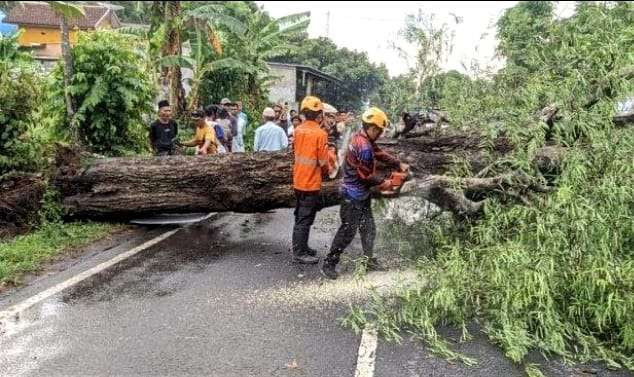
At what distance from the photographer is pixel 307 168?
5.96 m

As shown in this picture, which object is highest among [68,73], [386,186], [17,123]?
[68,73]

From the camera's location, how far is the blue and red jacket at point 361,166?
550cm

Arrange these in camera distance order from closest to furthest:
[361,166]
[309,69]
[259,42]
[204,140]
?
[361,166]
[204,140]
[259,42]
[309,69]

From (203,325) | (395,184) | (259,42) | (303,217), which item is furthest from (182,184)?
(259,42)

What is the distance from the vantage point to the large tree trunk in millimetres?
6895

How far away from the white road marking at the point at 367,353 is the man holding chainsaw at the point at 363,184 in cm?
138

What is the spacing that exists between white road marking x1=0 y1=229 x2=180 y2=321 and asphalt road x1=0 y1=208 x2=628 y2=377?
94 mm

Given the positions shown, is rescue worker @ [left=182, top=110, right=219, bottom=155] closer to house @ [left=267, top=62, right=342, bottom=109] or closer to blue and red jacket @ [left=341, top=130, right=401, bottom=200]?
blue and red jacket @ [left=341, top=130, right=401, bottom=200]

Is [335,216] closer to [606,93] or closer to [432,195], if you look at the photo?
[432,195]

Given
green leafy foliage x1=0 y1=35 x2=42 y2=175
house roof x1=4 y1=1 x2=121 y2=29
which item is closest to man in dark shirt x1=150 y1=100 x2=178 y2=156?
green leafy foliage x1=0 y1=35 x2=42 y2=175

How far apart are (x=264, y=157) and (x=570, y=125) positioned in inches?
137

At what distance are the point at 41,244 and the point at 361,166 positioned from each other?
3659 mm

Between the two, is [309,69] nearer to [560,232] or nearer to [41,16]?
[560,232]

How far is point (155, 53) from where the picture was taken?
14109 mm
